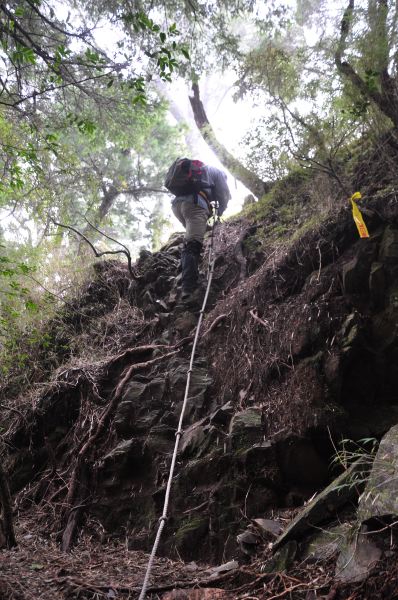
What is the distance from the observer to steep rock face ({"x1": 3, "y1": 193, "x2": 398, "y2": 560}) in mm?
3285

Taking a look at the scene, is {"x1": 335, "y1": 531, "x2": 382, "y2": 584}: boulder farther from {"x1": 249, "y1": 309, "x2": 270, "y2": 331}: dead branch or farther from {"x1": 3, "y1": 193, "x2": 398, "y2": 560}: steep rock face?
{"x1": 249, "y1": 309, "x2": 270, "y2": 331}: dead branch

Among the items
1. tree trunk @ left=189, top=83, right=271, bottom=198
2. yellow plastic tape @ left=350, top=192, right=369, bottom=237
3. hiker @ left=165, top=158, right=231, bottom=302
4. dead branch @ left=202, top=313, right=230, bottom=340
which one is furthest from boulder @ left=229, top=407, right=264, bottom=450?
tree trunk @ left=189, top=83, right=271, bottom=198

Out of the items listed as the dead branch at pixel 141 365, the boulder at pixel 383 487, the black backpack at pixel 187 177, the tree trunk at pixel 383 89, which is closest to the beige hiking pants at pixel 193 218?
the black backpack at pixel 187 177

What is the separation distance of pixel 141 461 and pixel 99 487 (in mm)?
494

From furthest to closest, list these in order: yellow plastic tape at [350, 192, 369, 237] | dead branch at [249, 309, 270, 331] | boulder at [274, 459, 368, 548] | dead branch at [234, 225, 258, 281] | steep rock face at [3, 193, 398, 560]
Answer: dead branch at [234, 225, 258, 281] → dead branch at [249, 309, 270, 331] → yellow plastic tape at [350, 192, 369, 237] → steep rock face at [3, 193, 398, 560] → boulder at [274, 459, 368, 548]

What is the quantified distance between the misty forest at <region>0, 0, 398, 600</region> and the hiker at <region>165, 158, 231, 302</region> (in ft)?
0.10

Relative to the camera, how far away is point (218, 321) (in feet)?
16.7

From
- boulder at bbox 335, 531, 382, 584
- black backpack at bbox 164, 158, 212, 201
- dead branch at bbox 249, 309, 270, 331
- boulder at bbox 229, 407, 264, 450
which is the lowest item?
boulder at bbox 335, 531, 382, 584

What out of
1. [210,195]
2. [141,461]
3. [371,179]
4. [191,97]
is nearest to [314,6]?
[191,97]

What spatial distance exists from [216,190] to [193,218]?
624mm

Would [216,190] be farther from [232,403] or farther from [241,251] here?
[232,403]

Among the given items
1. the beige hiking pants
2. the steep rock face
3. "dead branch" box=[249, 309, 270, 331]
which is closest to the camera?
the steep rock face

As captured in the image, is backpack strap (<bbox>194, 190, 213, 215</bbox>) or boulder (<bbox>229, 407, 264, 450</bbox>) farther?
backpack strap (<bbox>194, 190, 213, 215</bbox>)

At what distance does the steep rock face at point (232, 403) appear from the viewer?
10.8 feet
